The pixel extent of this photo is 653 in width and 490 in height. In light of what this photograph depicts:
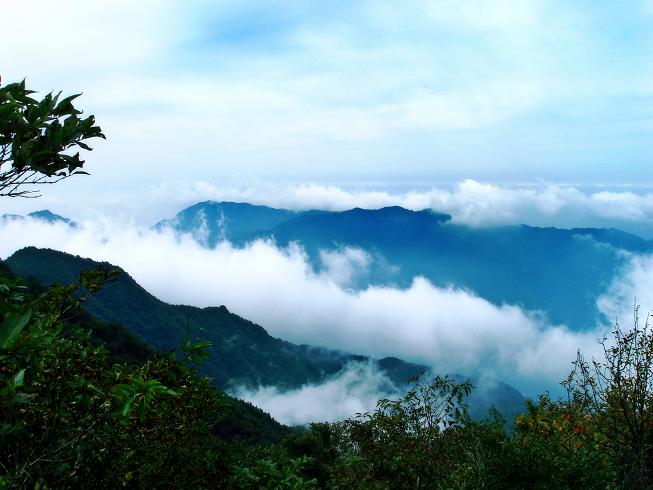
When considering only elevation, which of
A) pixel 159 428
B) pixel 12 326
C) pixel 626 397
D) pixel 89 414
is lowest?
pixel 626 397

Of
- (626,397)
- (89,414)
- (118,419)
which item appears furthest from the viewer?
(626,397)

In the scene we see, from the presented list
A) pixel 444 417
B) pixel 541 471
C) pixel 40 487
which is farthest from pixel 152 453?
pixel 444 417

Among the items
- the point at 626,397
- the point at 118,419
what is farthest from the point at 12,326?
the point at 626,397

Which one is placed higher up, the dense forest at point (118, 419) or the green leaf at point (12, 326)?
the green leaf at point (12, 326)

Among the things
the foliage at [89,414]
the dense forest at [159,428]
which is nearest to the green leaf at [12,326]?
the dense forest at [159,428]

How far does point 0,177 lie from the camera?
3768mm

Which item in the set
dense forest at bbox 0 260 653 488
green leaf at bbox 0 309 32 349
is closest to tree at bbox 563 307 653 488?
dense forest at bbox 0 260 653 488

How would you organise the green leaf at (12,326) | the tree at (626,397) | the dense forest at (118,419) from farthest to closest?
the tree at (626,397) → the dense forest at (118,419) → the green leaf at (12,326)

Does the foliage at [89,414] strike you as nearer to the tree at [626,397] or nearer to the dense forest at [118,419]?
the dense forest at [118,419]

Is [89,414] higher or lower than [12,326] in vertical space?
lower

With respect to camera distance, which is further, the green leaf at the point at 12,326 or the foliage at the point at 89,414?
the foliage at the point at 89,414

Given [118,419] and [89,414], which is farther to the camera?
[89,414]

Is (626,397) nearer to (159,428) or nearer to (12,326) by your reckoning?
(159,428)

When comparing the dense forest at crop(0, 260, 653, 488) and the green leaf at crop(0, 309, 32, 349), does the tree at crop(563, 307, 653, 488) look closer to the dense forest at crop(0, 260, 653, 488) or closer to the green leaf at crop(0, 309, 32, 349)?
the dense forest at crop(0, 260, 653, 488)
